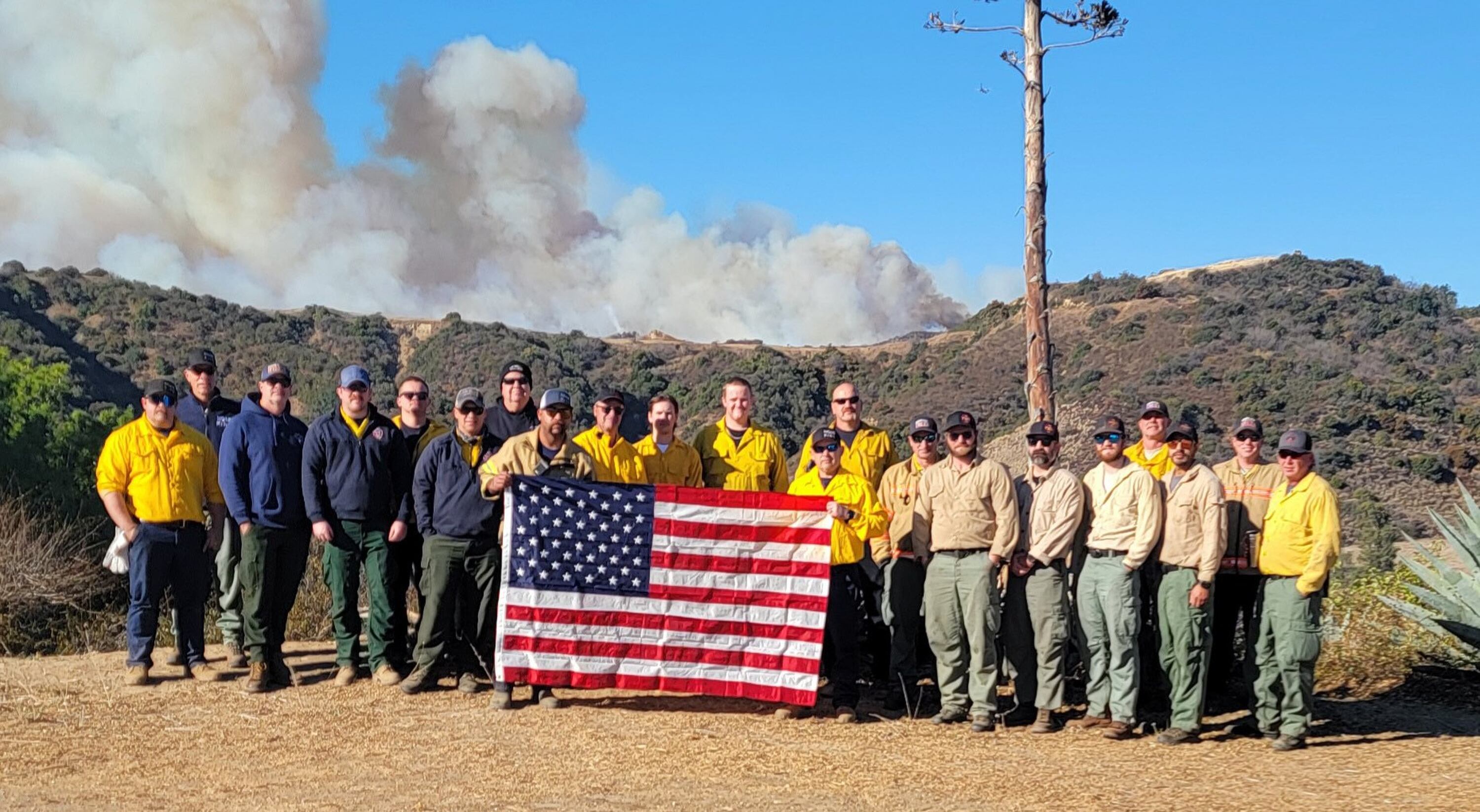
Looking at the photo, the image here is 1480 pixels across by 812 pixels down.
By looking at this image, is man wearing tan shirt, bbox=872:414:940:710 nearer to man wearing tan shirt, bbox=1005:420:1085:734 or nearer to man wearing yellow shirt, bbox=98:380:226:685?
man wearing tan shirt, bbox=1005:420:1085:734

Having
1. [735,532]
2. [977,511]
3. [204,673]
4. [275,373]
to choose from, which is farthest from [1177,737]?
[204,673]

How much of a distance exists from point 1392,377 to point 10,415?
2692cm

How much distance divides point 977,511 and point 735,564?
167 centimetres

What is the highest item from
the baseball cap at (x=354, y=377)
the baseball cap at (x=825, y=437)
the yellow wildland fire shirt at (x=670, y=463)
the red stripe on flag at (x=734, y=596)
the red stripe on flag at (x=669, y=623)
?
the baseball cap at (x=354, y=377)

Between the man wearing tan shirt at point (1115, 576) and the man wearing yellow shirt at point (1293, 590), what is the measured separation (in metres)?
0.75

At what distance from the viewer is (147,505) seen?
9.66m

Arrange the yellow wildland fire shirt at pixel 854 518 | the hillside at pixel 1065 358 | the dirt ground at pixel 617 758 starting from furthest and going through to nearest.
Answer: the hillside at pixel 1065 358
the yellow wildland fire shirt at pixel 854 518
the dirt ground at pixel 617 758

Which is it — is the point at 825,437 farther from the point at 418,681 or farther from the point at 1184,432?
the point at 418,681

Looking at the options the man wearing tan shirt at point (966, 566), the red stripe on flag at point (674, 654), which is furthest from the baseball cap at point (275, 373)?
the man wearing tan shirt at point (966, 566)

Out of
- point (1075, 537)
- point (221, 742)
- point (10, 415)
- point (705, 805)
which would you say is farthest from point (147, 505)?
point (10, 415)

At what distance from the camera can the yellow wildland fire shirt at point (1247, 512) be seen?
9.45 meters

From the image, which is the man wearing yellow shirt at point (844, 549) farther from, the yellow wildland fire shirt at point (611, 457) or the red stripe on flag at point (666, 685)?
the yellow wildland fire shirt at point (611, 457)

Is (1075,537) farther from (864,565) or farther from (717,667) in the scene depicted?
(717,667)

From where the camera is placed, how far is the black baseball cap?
9.52m
